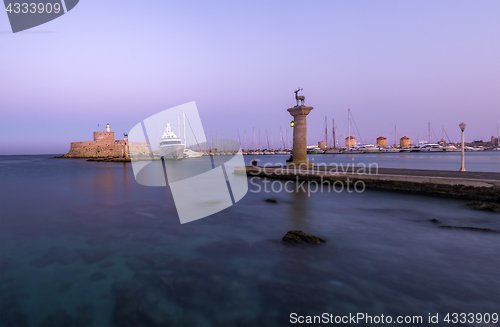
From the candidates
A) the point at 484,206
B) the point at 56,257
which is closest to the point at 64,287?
the point at 56,257

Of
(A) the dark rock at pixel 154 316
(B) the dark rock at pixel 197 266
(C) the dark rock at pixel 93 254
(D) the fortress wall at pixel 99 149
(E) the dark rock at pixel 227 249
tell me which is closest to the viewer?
(A) the dark rock at pixel 154 316

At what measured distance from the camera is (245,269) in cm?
501

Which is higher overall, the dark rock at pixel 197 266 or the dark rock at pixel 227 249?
the dark rock at pixel 197 266

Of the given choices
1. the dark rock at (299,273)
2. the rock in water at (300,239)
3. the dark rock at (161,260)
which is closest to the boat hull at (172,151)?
the dark rock at (161,260)

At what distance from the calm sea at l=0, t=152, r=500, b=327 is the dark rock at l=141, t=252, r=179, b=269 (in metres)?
0.02

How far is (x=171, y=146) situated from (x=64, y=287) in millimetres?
62530

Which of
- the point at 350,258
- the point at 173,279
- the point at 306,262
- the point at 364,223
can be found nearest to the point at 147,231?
the point at 173,279

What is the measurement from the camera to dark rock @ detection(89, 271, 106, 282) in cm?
476

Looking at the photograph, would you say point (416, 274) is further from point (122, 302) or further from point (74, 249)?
point (74, 249)

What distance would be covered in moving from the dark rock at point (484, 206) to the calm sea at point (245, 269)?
34cm

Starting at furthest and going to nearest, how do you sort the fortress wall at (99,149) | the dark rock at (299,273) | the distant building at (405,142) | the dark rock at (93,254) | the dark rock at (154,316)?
the distant building at (405,142) < the fortress wall at (99,149) < the dark rock at (93,254) < the dark rock at (299,273) < the dark rock at (154,316)

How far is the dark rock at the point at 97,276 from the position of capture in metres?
4.76

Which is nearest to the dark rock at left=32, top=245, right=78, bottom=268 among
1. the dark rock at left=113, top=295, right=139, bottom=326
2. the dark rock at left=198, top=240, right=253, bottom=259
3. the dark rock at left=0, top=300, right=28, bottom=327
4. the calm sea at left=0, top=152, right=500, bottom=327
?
the calm sea at left=0, top=152, right=500, bottom=327

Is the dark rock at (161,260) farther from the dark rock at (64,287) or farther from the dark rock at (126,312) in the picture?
the dark rock at (64,287)
